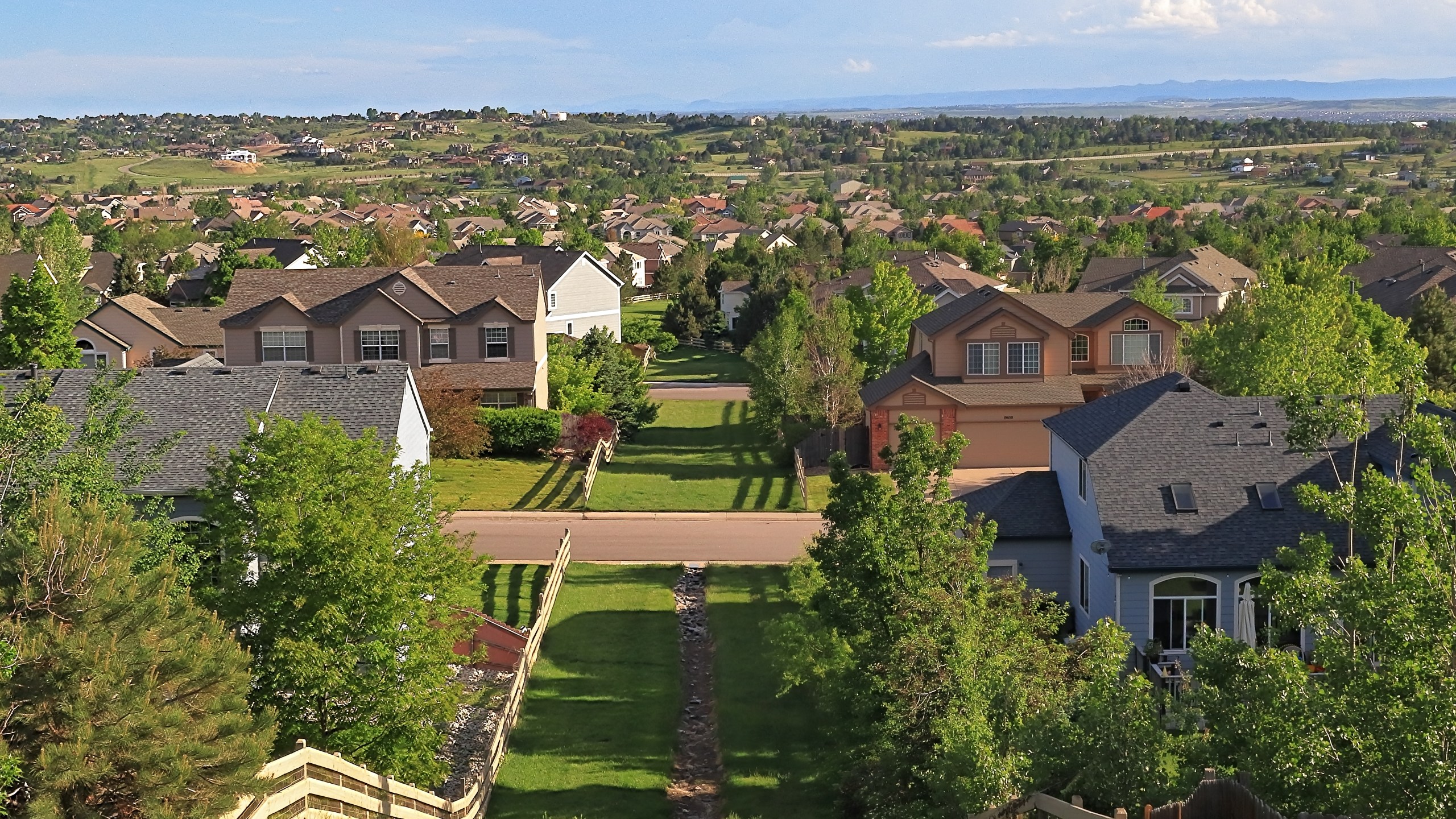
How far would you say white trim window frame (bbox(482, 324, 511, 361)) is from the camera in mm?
60469

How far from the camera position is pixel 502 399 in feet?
193

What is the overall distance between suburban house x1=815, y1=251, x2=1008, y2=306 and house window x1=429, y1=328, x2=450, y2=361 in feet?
78.6

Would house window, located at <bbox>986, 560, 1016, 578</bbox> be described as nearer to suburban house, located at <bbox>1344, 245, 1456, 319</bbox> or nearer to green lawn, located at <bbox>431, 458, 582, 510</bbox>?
green lawn, located at <bbox>431, 458, 582, 510</bbox>

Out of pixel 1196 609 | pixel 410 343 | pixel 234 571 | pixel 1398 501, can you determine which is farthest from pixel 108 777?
pixel 410 343

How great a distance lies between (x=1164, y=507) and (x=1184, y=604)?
211cm

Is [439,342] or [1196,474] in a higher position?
[439,342]

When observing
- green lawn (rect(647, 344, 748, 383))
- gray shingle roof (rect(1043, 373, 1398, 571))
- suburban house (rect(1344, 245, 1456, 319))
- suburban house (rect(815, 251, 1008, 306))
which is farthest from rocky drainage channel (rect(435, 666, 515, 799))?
suburban house (rect(815, 251, 1008, 306))

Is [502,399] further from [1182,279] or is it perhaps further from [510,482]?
[1182,279]

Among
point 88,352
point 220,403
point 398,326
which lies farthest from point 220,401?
point 88,352

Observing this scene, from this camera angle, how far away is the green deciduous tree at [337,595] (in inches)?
843

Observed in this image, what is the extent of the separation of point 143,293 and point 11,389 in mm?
77457

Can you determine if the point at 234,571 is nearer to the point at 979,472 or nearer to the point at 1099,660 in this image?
the point at 1099,660

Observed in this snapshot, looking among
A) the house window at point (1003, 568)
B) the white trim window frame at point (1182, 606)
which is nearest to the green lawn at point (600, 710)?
→ the house window at point (1003, 568)

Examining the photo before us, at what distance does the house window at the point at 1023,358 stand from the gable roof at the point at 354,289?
729 inches
